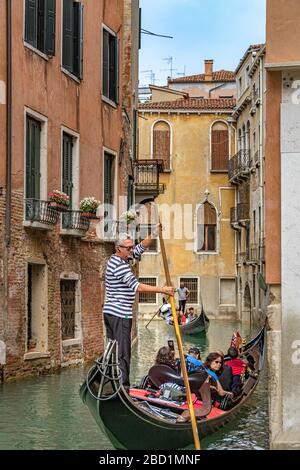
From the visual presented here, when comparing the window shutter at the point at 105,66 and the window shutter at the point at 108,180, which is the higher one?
the window shutter at the point at 105,66

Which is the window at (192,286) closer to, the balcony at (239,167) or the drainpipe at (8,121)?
the balcony at (239,167)

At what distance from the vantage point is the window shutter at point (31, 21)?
1102cm

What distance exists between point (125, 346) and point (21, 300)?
3714 millimetres

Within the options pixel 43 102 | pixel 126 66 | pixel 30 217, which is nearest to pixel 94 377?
pixel 30 217

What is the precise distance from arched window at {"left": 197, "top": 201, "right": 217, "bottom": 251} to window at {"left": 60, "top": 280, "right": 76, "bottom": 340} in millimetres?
17721

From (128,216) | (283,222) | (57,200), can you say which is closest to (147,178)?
(128,216)

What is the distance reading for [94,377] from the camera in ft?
21.0

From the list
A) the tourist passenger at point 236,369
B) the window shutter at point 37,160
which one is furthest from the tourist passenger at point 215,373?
the window shutter at point 37,160

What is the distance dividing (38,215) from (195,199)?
64.1ft

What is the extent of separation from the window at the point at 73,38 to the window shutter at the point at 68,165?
90cm

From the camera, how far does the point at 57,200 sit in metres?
11.2

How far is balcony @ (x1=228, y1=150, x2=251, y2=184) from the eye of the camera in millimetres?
27688

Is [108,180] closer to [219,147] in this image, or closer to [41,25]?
[41,25]

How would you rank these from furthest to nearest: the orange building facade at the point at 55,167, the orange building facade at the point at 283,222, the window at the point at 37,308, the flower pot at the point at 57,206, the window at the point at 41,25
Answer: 1. the window at the point at 37,308
2. the flower pot at the point at 57,206
3. the window at the point at 41,25
4. the orange building facade at the point at 55,167
5. the orange building facade at the point at 283,222
